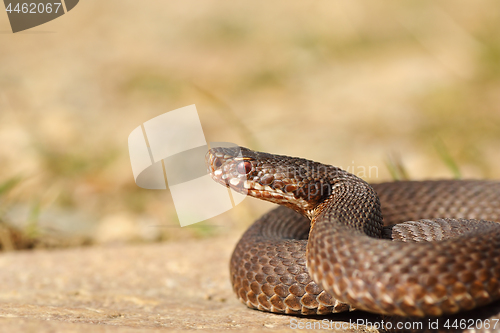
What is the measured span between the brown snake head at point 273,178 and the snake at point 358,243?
0.01 metres

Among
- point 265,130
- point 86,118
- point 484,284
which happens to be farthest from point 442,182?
point 86,118

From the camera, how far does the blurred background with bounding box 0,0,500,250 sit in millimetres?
12656

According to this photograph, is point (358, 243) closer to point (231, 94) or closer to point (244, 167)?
point (244, 167)

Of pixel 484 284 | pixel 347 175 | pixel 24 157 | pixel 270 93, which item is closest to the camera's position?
pixel 484 284

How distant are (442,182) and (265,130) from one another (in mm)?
9366

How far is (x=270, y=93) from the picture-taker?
68.4 ft

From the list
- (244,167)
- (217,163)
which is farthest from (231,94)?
(244,167)

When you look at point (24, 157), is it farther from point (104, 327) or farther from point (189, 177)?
point (104, 327)

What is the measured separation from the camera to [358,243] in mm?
4438

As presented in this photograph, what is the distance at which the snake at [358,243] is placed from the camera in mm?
4016

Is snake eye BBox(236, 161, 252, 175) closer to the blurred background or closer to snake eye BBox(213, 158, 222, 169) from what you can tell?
snake eye BBox(213, 158, 222, 169)

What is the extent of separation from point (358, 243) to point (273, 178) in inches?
71.3

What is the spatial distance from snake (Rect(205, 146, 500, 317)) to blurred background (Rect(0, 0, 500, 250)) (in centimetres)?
149

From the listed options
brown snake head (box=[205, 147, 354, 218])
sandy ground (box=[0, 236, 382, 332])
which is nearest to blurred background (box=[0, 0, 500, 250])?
sandy ground (box=[0, 236, 382, 332])
